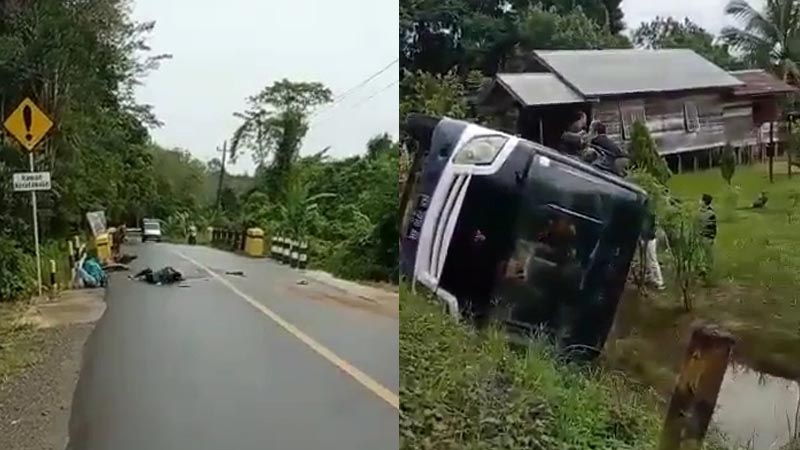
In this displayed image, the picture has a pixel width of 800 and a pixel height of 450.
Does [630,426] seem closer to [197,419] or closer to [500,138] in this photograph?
[500,138]

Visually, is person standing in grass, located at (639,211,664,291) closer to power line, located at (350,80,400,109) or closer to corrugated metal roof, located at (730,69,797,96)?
corrugated metal roof, located at (730,69,797,96)

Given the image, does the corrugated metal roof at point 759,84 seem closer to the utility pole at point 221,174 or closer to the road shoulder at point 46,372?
the utility pole at point 221,174

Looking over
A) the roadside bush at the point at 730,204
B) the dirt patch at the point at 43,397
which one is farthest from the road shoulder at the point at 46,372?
the roadside bush at the point at 730,204

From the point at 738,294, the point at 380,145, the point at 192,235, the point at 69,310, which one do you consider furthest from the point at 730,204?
the point at 69,310

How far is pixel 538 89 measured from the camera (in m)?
2.59

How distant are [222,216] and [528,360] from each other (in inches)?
30.7

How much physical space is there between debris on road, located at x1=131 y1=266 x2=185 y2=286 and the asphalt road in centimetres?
1

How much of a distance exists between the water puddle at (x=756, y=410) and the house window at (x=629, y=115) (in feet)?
1.93

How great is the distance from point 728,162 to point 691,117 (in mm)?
134

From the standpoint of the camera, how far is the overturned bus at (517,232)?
2.56 m

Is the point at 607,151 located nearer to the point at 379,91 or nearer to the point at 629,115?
the point at 629,115

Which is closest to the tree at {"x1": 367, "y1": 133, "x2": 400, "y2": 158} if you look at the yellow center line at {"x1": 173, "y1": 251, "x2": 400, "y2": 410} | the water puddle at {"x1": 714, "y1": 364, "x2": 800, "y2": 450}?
the yellow center line at {"x1": 173, "y1": 251, "x2": 400, "y2": 410}

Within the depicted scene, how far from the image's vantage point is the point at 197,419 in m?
2.55

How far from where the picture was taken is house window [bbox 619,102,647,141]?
103 inches
